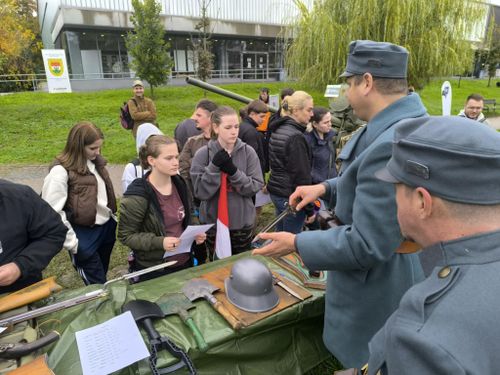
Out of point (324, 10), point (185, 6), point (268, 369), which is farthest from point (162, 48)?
point (268, 369)

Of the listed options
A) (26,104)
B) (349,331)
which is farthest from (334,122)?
(26,104)

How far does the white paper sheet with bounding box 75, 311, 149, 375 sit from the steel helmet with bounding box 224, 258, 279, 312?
59 cm

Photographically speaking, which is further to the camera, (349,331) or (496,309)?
(349,331)

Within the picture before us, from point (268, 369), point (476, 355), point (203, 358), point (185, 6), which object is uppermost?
point (185, 6)

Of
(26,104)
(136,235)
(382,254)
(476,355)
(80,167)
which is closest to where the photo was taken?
(476,355)

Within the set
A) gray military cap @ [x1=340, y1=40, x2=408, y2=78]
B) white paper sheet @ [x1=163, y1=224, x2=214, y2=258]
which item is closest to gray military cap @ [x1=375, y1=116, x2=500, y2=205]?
gray military cap @ [x1=340, y1=40, x2=408, y2=78]

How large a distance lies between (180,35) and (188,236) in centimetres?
2607

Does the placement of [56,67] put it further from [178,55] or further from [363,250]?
[363,250]

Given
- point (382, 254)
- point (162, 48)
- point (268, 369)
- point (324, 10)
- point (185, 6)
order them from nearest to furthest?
point (382, 254) < point (268, 369) < point (324, 10) < point (162, 48) < point (185, 6)

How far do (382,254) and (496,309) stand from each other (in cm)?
72

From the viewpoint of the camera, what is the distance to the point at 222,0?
2636 cm

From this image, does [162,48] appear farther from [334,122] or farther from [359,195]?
[359,195]

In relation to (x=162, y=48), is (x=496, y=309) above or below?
below

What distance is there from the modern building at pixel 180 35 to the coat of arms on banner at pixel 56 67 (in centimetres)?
678
